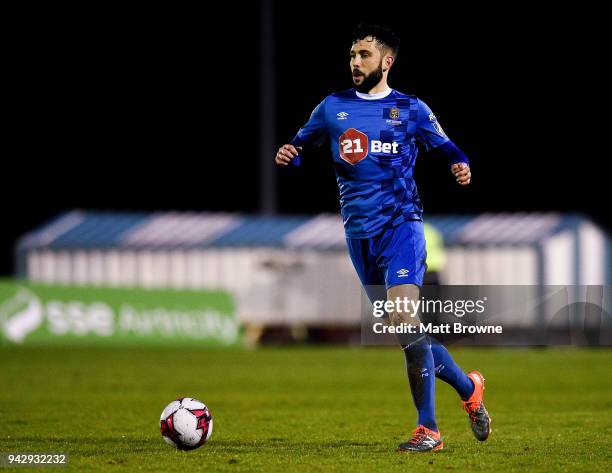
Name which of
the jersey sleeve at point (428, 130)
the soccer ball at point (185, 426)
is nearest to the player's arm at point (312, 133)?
the jersey sleeve at point (428, 130)

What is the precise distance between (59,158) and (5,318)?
31655 mm

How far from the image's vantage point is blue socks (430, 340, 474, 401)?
8414 millimetres

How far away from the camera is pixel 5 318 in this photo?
2298cm

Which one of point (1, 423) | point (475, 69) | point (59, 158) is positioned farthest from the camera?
point (59, 158)

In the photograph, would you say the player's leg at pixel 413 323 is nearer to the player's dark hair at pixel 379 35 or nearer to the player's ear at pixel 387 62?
the player's ear at pixel 387 62

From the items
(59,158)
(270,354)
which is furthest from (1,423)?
(59,158)

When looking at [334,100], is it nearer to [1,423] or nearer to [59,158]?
[1,423]

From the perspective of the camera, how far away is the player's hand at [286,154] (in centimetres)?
839

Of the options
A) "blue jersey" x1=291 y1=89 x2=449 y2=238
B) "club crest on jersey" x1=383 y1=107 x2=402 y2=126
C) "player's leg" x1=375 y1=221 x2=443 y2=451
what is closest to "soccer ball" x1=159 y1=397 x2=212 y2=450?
"player's leg" x1=375 y1=221 x2=443 y2=451

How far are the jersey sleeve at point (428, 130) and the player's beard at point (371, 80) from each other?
0.32 meters

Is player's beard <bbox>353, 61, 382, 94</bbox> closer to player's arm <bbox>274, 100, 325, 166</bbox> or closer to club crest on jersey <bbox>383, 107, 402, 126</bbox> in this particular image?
club crest on jersey <bbox>383, 107, 402, 126</bbox>

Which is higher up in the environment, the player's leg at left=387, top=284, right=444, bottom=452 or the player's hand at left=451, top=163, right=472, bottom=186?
the player's hand at left=451, top=163, right=472, bottom=186

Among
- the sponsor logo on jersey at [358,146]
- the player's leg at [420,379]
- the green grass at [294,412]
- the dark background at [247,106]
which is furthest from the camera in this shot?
the dark background at [247,106]

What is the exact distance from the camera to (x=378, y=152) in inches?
327
